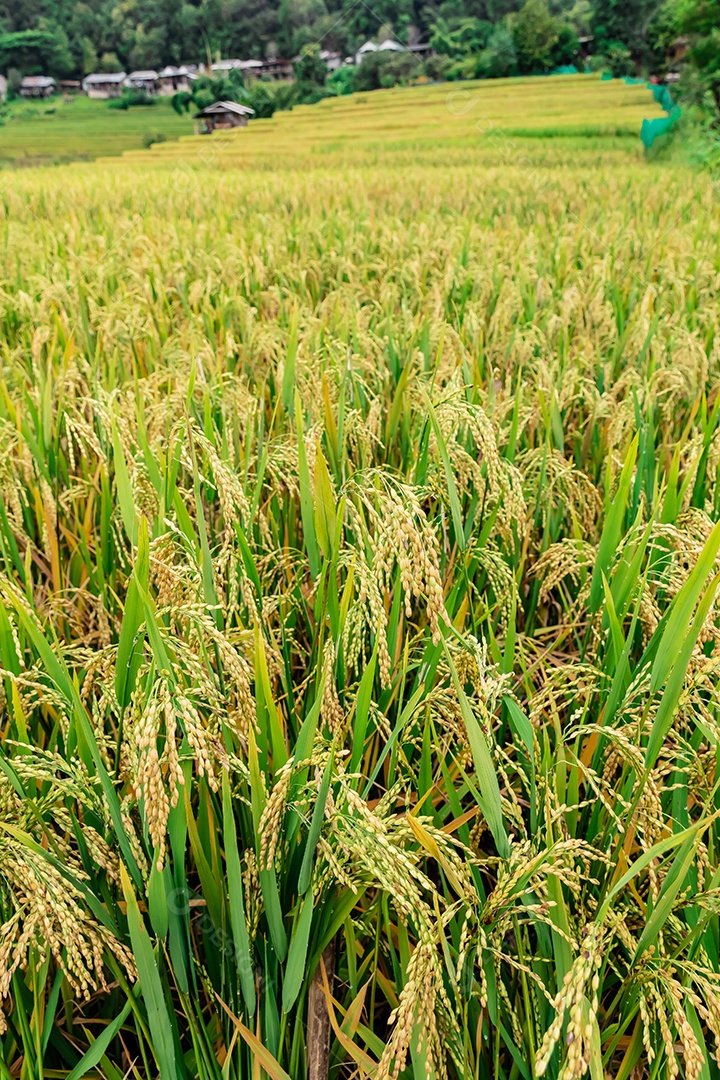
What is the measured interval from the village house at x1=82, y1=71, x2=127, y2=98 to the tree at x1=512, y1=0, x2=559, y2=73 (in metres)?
33.9

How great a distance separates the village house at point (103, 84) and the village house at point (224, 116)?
27135mm

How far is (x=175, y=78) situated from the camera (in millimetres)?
53969

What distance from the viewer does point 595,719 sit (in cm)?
104

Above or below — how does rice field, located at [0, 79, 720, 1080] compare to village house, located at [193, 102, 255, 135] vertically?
below

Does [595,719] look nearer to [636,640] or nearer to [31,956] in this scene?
[636,640]

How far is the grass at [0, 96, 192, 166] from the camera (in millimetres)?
36219

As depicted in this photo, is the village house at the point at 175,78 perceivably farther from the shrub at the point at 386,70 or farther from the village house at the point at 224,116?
the village house at the point at 224,116

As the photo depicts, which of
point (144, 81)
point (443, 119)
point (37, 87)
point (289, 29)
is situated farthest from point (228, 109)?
point (37, 87)

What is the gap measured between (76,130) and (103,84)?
22.8 metres

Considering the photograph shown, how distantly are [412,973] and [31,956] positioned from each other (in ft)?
1.38

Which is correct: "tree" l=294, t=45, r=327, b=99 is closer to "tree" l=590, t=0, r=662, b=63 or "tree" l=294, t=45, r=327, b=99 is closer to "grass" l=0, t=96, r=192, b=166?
"grass" l=0, t=96, r=192, b=166

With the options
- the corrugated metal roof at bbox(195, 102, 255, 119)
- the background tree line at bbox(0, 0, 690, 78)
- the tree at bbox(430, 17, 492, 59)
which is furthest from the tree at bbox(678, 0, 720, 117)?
the tree at bbox(430, 17, 492, 59)

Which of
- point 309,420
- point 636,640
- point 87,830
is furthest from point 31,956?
point 309,420

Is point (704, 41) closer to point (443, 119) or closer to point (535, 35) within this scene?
point (443, 119)
